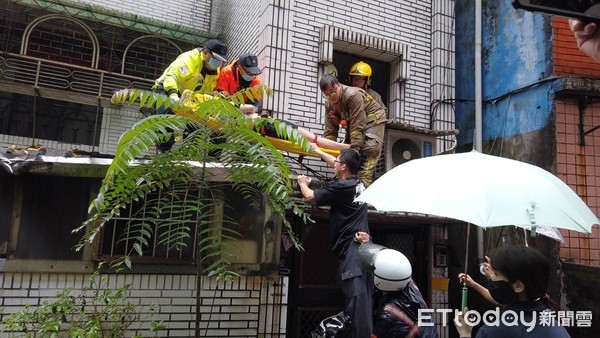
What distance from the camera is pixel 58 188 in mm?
5133

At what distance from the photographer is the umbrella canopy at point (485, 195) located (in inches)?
122

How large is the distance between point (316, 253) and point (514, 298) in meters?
4.87

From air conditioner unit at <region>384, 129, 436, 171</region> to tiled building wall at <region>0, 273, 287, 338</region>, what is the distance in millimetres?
2721

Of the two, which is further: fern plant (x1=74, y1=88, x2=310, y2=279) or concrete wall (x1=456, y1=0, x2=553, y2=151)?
concrete wall (x1=456, y1=0, x2=553, y2=151)

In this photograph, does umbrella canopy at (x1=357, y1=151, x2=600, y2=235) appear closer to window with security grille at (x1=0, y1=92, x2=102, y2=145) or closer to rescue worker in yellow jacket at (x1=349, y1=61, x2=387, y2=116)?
rescue worker in yellow jacket at (x1=349, y1=61, x2=387, y2=116)

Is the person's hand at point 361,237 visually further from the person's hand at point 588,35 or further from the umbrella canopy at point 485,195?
the person's hand at point 588,35

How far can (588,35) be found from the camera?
1938mm

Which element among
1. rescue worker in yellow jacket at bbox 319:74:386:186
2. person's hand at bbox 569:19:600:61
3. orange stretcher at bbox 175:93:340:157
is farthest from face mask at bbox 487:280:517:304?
rescue worker in yellow jacket at bbox 319:74:386:186

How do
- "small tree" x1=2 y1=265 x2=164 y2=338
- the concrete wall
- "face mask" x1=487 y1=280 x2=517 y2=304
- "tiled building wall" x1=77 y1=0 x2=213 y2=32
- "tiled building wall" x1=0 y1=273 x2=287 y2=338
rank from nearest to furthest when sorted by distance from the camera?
"face mask" x1=487 y1=280 x2=517 y2=304, "small tree" x1=2 y1=265 x2=164 y2=338, "tiled building wall" x1=0 y1=273 x2=287 y2=338, the concrete wall, "tiled building wall" x1=77 y1=0 x2=213 y2=32

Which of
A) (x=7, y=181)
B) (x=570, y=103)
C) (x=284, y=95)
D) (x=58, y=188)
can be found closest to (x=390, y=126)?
(x=284, y=95)

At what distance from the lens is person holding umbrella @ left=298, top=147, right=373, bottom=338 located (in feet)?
13.9

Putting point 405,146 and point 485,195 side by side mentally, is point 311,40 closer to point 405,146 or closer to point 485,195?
point 405,146

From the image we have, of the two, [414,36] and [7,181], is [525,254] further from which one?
[414,36]

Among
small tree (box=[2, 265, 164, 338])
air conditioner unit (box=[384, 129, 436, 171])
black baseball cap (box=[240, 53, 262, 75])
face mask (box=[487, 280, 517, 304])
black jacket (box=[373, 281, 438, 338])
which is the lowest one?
small tree (box=[2, 265, 164, 338])
